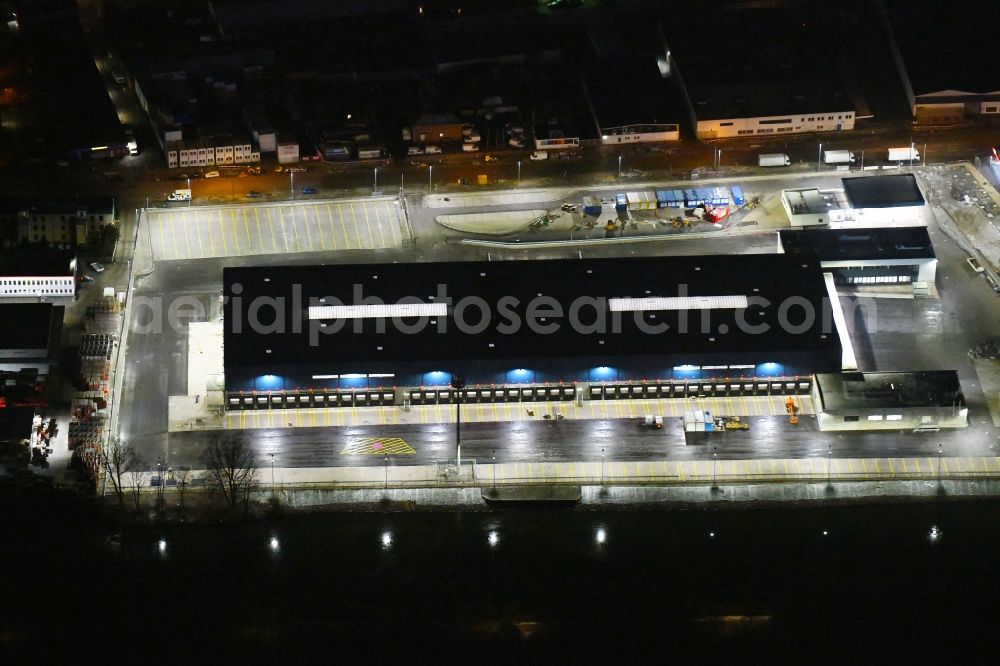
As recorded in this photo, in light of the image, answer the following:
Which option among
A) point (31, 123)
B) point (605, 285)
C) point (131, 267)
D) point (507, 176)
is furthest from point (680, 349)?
point (31, 123)

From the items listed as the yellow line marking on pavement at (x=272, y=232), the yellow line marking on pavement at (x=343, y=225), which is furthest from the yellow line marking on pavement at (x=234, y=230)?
the yellow line marking on pavement at (x=343, y=225)

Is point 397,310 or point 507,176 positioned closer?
point 397,310

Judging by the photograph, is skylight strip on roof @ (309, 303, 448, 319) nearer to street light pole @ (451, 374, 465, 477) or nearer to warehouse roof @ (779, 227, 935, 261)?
street light pole @ (451, 374, 465, 477)

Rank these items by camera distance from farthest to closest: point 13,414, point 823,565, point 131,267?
point 131,267 < point 13,414 < point 823,565

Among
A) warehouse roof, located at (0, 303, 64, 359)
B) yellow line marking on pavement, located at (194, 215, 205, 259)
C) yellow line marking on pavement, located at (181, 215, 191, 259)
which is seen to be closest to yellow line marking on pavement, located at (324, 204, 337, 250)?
yellow line marking on pavement, located at (194, 215, 205, 259)

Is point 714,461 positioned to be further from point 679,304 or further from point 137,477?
point 137,477

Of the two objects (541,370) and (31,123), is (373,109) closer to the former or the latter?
(31,123)

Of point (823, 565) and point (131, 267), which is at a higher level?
point (131, 267)
